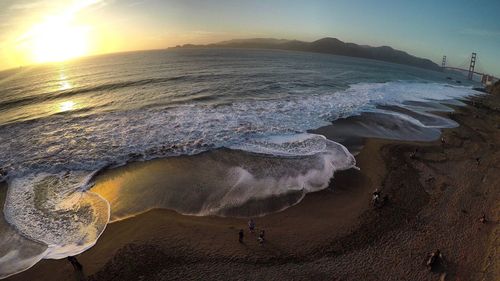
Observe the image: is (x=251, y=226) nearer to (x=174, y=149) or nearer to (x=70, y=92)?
(x=174, y=149)

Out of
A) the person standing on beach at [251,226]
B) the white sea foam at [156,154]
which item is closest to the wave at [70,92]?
the white sea foam at [156,154]

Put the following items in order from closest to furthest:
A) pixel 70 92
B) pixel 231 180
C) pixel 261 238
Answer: pixel 261 238 < pixel 231 180 < pixel 70 92

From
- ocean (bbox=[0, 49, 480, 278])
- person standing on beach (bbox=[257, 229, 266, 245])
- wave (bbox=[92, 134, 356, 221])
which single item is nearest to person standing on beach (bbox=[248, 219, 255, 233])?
person standing on beach (bbox=[257, 229, 266, 245])

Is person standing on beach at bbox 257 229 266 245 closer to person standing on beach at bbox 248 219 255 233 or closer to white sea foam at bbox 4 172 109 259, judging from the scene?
person standing on beach at bbox 248 219 255 233

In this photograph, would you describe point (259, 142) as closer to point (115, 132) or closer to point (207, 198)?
point (207, 198)

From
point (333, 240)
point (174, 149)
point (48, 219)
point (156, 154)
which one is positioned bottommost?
point (48, 219)

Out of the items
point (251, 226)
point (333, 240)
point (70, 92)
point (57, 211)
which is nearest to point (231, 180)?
point (251, 226)

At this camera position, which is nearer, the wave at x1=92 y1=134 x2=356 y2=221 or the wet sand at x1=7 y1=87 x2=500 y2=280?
the wet sand at x1=7 y1=87 x2=500 y2=280
